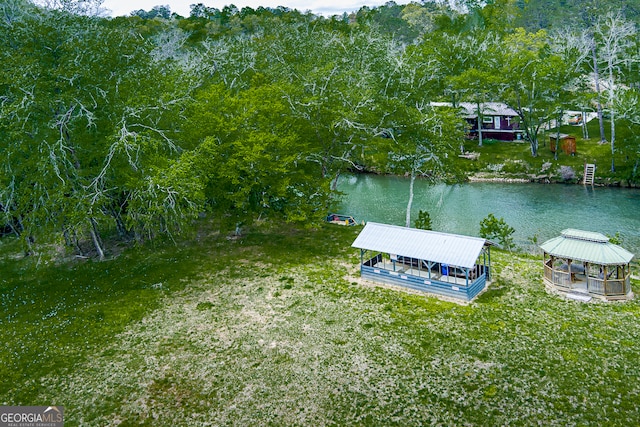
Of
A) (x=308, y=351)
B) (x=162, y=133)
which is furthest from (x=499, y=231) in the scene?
(x=162, y=133)

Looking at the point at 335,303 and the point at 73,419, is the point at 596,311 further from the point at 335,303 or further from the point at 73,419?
the point at 73,419

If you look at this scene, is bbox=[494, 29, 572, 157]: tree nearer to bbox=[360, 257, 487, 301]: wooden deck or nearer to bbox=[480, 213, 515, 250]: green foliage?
bbox=[480, 213, 515, 250]: green foliage

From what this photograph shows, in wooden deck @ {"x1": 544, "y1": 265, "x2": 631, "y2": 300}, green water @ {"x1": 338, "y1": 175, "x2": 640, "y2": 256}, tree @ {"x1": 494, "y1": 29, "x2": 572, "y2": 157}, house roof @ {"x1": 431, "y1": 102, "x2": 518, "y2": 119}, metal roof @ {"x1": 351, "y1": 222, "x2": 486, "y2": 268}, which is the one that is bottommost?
green water @ {"x1": 338, "y1": 175, "x2": 640, "y2": 256}

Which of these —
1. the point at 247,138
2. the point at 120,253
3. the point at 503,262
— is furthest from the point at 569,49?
the point at 120,253

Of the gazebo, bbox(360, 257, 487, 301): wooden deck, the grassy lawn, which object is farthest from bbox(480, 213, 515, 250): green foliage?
bbox(360, 257, 487, 301): wooden deck

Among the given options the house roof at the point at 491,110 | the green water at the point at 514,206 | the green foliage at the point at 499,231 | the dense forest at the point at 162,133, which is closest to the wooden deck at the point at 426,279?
the green foliage at the point at 499,231
